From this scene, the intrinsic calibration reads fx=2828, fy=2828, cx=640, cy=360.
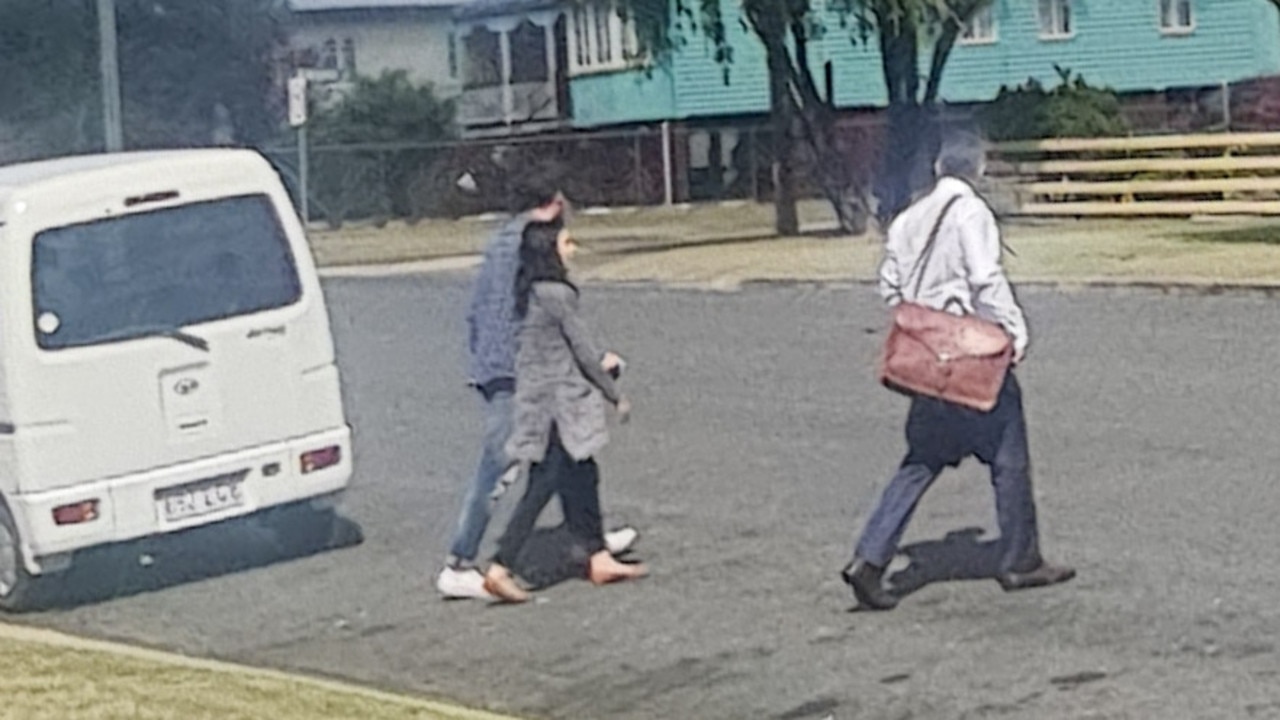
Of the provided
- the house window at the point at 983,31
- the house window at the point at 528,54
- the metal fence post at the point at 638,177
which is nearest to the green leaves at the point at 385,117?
the metal fence post at the point at 638,177

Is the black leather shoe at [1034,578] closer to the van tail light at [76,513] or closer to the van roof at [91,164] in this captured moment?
the van tail light at [76,513]

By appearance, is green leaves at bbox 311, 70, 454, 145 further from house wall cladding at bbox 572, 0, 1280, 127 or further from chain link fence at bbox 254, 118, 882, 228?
house wall cladding at bbox 572, 0, 1280, 127

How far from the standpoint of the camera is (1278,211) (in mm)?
32625

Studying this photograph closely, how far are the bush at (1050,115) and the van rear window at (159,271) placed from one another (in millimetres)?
28593

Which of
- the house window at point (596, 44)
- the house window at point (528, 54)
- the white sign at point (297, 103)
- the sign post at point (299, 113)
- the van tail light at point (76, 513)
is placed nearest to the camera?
the van tail light at point (76, 513)

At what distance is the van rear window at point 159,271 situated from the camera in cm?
1168

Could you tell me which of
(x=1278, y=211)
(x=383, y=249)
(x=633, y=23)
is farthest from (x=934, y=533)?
(x=383, y=249)

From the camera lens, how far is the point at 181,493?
11797mm

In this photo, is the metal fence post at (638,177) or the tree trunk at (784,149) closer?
the tree trunk at (784,149)

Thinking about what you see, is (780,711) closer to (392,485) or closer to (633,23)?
(392,485)

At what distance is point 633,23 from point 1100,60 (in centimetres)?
1663

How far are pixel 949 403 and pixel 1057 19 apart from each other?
146 ft

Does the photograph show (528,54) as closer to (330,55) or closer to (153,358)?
(330,55)

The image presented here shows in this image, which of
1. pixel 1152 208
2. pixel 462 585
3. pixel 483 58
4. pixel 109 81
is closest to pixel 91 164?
pixel 462 585
